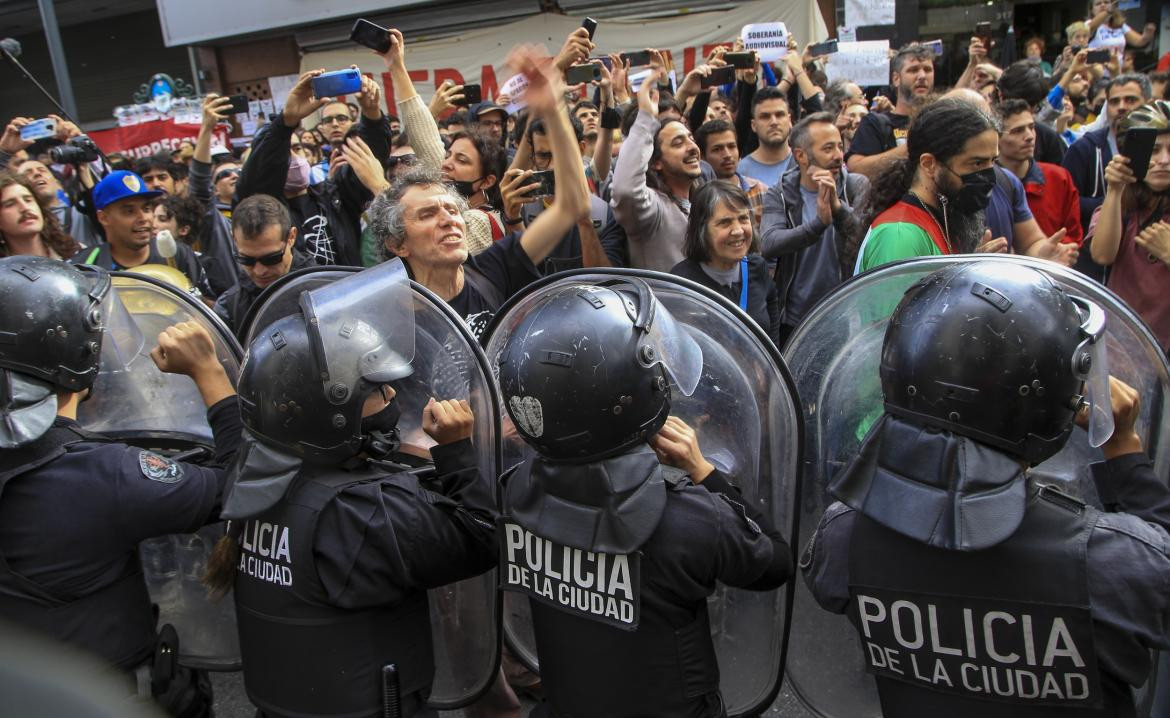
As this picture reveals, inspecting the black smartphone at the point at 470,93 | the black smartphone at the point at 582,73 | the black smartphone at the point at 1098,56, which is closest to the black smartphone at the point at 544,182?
the black smartphone at the point at 582,73

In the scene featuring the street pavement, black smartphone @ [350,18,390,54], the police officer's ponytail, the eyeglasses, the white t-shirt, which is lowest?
the street pavement

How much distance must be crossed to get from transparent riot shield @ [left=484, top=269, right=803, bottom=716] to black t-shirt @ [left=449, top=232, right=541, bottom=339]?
2.64 ft

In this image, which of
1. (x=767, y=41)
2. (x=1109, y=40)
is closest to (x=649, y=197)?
(x=767, y=41)

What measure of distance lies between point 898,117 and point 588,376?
474 cm

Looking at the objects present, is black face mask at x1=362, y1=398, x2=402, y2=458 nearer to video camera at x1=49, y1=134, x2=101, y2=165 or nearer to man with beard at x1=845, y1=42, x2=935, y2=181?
man with beard at x1=845, y1=42, x2=935, y2=181

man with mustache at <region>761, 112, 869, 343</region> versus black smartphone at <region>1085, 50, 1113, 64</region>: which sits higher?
black smartphone at <region>1085, 50, 1113, 64</region>

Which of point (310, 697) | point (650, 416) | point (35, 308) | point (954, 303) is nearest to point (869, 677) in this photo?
point (650, 416)

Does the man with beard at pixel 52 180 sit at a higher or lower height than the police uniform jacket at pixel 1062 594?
higher

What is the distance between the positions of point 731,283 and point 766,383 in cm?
120

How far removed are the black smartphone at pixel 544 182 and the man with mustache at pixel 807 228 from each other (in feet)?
3.25

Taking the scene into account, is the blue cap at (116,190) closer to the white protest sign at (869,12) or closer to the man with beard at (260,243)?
the man with beard at (260,243)

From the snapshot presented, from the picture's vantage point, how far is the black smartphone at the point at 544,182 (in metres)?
3.78

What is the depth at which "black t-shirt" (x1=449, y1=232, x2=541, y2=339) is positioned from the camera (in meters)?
2.97

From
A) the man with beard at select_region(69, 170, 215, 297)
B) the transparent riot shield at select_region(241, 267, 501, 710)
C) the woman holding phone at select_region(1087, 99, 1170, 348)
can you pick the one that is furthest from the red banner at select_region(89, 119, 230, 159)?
the woman holding phone at select_region(1087, 99, 1170, 348)
